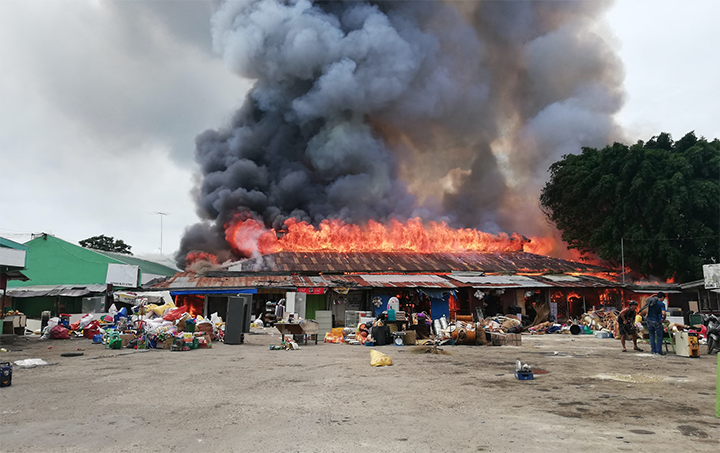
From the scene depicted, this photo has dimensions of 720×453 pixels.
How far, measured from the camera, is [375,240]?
132 feet

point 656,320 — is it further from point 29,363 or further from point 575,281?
point 575,281

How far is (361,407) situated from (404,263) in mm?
26042

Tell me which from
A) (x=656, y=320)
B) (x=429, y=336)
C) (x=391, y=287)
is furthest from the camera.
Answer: (x=391, y=287)

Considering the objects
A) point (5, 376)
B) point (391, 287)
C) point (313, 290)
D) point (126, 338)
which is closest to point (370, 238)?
point (391, 287)

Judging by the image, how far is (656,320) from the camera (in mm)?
12500

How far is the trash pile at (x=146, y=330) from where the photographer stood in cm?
1502

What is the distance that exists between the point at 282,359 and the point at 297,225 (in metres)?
29.7

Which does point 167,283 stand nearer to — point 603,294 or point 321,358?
point 321,358

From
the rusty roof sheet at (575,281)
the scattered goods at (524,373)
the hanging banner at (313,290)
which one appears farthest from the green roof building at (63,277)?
the rusty roof sheet at (575,281)

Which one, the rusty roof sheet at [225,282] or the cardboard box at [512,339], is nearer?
the cardboard box at [512,339]

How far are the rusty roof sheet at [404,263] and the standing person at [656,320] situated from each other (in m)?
18.4

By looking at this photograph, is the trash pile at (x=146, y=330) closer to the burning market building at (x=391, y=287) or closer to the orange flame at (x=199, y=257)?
the burning market building at (x=391, y=287)

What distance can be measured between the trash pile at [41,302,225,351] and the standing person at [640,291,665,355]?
13.5m

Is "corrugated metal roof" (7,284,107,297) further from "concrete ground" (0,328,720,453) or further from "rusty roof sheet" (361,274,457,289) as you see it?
"concrete ground" (0,328,720,453)
